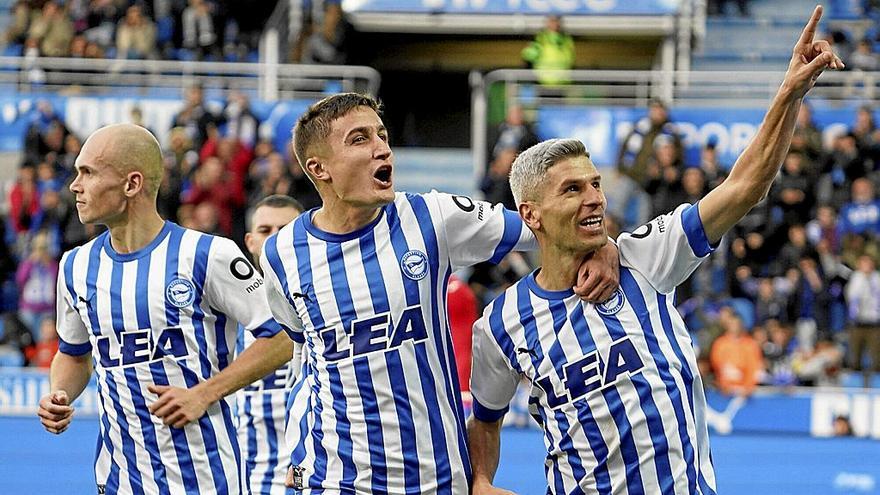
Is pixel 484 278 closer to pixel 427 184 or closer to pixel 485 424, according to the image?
pixel 427 184

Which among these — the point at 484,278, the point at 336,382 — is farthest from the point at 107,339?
the point at 484,278

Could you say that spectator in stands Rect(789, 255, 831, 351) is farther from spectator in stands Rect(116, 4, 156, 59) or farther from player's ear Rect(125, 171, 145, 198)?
player's ear Rect(125, 171, 145, 198)

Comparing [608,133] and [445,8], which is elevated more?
[445,8]

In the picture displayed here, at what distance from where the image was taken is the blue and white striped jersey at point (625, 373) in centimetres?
410

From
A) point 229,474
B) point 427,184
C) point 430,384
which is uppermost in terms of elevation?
point 427,184

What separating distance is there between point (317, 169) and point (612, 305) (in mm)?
1053

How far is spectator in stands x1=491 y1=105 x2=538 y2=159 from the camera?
15445 mm

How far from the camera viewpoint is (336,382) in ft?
14.2

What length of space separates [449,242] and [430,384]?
47cm

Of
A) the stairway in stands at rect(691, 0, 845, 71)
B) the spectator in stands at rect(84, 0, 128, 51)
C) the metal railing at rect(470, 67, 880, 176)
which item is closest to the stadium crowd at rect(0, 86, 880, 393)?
the metal railing at rect(470, 67, 880, 176)

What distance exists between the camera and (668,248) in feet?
13.7

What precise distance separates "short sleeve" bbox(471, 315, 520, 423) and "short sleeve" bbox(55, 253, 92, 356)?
153 centimetres

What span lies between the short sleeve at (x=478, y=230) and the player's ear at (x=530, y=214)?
0.19 m

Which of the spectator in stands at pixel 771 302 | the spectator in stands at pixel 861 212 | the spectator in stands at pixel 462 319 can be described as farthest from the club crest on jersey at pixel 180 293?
the spectator in stands at pixel 861 212
